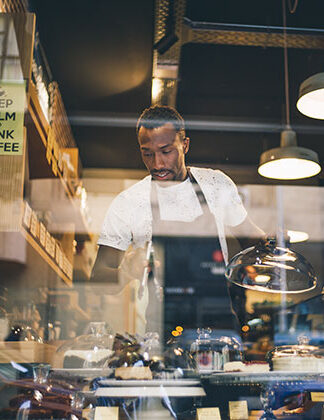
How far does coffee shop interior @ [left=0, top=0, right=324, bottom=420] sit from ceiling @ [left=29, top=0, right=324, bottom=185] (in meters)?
0.01

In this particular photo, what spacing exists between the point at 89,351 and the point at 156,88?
1.86 m

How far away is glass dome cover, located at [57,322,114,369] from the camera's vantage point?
2055 mm

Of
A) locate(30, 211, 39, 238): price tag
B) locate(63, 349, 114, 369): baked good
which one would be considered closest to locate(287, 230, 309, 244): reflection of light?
locate(63, 349, 114, 369): baked good

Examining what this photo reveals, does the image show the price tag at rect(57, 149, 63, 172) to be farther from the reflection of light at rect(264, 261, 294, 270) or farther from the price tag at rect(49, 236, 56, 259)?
the reflection of light at rect(264, 261, 294, 270)

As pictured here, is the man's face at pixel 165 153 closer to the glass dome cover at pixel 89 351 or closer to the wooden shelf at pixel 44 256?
the wooden shelf at pixel 44 256

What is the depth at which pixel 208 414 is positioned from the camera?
6.06ft

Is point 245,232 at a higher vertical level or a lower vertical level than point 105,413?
higher

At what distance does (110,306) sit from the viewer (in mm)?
4836

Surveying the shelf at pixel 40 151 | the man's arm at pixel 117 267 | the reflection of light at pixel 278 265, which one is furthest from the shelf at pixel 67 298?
the reflection of light at pixel 278 265

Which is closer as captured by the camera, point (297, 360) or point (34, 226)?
point (297, 360)

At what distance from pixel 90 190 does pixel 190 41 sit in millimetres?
1656

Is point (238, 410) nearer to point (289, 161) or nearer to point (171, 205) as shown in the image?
point (171, 205)

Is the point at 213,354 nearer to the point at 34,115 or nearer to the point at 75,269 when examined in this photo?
the point at 34,115

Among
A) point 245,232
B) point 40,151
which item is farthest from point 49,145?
point 245,232
